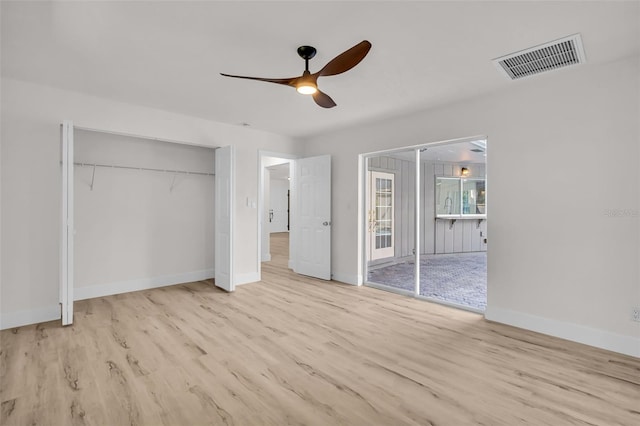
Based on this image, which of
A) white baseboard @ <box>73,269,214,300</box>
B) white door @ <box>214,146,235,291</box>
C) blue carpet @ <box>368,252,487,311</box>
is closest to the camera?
white baseboard @ <box>73,269,214,300</box>

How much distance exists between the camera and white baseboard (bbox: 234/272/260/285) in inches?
205

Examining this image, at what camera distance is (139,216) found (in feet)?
16.1

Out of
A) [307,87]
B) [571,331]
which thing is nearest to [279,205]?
[307,87]

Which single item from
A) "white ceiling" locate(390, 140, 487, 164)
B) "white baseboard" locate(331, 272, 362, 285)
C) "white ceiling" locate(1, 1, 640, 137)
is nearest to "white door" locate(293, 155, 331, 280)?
"white baseboard" locate(331, 272, 362, 285)

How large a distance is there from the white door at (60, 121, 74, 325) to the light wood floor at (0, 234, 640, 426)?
0.32 meters

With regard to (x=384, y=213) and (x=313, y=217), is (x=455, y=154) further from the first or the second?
(x=313, y=217)

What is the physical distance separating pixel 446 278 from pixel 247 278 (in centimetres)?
349

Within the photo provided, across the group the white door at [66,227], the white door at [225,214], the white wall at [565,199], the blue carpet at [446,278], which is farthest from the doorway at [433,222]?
the white door at [66,227]

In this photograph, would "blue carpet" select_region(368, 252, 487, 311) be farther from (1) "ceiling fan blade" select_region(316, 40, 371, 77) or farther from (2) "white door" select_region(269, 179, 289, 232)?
(2) "white door" select_region(269, 179, 289, 232)

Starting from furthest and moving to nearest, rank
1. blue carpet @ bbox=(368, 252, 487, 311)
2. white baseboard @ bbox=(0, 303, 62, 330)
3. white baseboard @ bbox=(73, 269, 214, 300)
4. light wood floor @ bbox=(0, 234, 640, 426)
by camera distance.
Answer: blue carpet @ bbox=(368, 252, 487, 311) < white baseboard @ bbox=(73, 269, 214, 300) < white baseboard @ bbox=(0, 303, 62, 330) < light wood floor @ bbox=(0, 234, 640, 426)

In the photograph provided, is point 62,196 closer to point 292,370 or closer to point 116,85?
point 116,85

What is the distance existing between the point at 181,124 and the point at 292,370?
12.3 ft

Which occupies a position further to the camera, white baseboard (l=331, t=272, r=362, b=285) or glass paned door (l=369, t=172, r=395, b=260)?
glass paned door (l=369, t=172, r=395, b=260)

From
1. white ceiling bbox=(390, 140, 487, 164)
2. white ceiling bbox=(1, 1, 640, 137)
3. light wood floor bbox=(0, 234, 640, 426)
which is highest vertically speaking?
white ceiling bbox=(1, 1, 640, 137)
